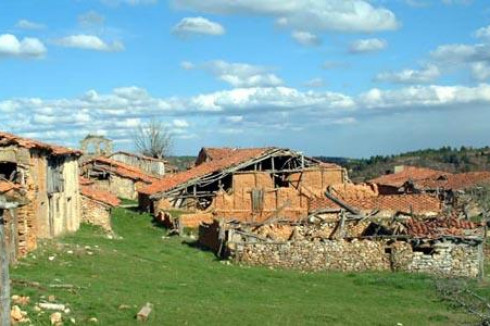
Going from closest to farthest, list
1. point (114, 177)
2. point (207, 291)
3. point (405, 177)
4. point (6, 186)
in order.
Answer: point (207, 291), point (6, 186), point (114, 177), point (405, 177)

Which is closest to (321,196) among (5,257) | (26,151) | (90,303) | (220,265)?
→ (220,265)

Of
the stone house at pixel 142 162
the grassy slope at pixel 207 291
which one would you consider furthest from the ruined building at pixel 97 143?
the grassy slope at pixel 207 291

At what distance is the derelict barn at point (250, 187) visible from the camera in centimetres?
4569

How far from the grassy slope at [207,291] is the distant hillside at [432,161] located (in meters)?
76.8

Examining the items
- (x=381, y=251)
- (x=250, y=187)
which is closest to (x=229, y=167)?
(x=250, y=187)

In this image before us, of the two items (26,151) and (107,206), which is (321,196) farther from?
(26,151)

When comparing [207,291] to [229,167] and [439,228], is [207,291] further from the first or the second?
[229,167]

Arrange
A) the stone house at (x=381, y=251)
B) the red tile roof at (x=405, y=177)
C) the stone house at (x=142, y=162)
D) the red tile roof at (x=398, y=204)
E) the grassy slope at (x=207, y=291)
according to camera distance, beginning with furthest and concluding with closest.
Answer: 1. the stone house at (x=142, y=162)
2. the red tile roof at (x=405, y=177)
3. the red tile roof at (x=398, y=204)
4. the stone house at (x=381, y=251)
5. the grassy slope at (x=207, y=291)

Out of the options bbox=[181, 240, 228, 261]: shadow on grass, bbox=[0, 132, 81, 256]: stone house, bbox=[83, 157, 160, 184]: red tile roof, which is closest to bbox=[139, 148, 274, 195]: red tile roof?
bbox=[0, 132, 81, 256]: stone house

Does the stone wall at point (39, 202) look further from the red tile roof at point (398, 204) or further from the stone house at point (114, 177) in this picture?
the stone house at point (114, 177)

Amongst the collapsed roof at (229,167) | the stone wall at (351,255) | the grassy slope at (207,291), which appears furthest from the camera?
the collapsed roof at (229,167)

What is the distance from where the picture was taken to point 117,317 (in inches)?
686

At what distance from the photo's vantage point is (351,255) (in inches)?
1243

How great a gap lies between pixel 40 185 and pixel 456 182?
40.2m
